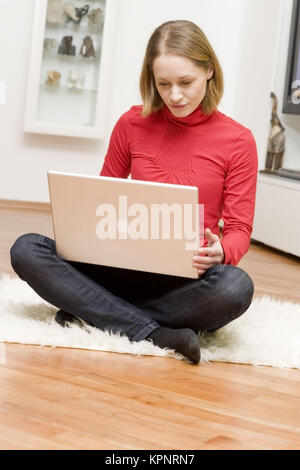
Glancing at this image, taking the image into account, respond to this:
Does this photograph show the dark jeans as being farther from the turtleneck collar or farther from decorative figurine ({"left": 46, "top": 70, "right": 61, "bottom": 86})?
decorative figurine ({"left": 46, "top": 70, "right": 61, "bottom": 86})

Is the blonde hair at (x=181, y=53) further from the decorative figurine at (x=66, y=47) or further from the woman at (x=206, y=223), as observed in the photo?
the decorative figurine at (x=66, y=47)

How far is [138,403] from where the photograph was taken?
160cm

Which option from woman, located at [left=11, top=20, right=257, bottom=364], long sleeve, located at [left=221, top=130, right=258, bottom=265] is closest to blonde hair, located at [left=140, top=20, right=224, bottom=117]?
woman, located at [left=11, top=20, right=257, bottom=364]

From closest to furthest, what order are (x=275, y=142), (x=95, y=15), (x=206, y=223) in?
(x=206, y=223)
(x=275, y=142)
(x=95, y=15)

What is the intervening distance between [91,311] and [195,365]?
0.99 feet

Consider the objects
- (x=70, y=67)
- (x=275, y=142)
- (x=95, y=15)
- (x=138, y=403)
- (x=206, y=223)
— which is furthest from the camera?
(x=70, y=67)

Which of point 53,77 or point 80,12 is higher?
point 80,12

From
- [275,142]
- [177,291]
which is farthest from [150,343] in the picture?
[275,142]

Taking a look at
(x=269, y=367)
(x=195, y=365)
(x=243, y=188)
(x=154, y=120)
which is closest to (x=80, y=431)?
(x=195, y=365)

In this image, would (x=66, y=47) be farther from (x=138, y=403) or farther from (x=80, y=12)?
(x=138, y=403)

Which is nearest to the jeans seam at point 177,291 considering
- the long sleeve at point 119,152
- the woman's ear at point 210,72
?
the long sleeve at point 119,152

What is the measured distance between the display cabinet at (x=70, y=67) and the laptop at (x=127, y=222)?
288 cm

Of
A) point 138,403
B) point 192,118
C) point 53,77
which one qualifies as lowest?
point 138,403

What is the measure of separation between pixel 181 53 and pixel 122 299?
64 centimetres
